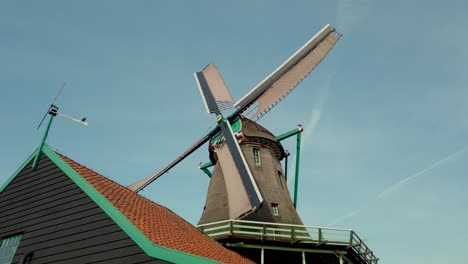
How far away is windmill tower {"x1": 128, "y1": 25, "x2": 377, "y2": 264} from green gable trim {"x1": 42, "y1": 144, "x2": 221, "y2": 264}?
572 centimetres

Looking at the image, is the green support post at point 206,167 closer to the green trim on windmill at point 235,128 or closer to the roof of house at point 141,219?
the green trim on windmill at point 235,128

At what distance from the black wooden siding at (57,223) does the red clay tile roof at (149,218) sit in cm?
49

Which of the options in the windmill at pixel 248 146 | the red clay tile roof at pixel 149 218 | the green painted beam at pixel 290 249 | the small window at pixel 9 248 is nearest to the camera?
the red clay tile roof at pixel 149 218

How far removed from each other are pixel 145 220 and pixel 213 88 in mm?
16597

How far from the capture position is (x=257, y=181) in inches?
817

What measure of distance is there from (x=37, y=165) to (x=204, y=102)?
44.8 feet

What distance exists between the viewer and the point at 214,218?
66.7 feet

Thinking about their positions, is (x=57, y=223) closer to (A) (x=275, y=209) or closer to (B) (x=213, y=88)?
(A) (x=275, y=209)

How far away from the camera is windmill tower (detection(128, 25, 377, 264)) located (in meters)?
15.7

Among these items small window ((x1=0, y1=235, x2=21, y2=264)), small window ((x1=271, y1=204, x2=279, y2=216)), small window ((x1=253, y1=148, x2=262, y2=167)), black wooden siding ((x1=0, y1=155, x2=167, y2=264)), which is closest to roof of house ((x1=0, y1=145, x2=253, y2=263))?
black wooden siding ((x1=0, y1=155, x2=167, y2=264))

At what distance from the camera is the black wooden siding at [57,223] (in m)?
10.2

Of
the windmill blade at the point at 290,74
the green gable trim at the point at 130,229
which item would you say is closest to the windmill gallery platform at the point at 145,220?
the green gable trim at the point at 130,229

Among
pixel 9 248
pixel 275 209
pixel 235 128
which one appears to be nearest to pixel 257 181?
pixel 275 209

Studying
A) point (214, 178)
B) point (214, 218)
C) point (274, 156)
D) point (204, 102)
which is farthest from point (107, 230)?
point (204, 102)
